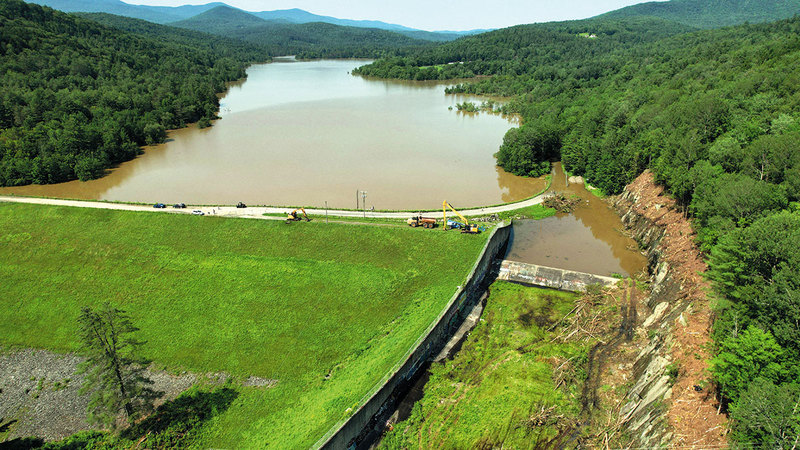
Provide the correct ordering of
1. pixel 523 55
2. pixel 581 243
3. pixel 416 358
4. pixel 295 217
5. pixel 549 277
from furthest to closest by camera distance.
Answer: pixel 523 55 < pixel 581 243 < pixel 295 217 < pixel 549 277 < pixel 416 358

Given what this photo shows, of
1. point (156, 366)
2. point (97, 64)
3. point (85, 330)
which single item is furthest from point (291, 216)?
point (97, 64)

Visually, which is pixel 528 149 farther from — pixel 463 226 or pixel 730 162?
pixel 730 162

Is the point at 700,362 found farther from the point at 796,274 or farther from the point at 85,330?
the point at 85,330

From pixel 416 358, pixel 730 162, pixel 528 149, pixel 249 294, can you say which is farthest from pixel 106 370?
pixel 528 149

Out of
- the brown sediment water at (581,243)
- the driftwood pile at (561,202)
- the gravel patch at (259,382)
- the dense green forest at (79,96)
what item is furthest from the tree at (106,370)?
the dense green forest at (79,96)

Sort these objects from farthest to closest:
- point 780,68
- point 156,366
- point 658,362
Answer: point 780,68 < point 156,366 < point 658,362

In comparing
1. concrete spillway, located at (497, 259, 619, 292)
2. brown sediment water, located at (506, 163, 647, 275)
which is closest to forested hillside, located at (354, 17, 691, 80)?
brown sediment water, located at (506, 163, 647, 275)
